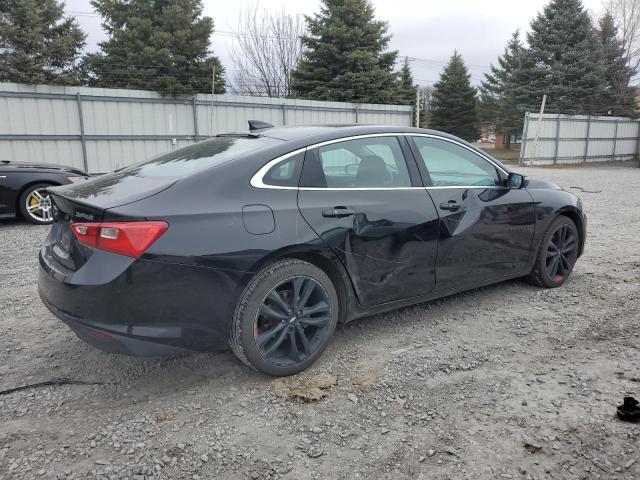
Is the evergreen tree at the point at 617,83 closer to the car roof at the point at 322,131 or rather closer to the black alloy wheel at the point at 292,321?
the car roof at the point at 322,131

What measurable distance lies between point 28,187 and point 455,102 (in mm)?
34823

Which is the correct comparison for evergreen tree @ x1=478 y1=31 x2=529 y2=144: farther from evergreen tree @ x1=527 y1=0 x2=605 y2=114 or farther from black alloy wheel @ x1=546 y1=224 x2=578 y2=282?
black alloy wheel @ x1=546 y1=224 x2=578 y2=282

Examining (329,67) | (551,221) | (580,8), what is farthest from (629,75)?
(551,221)

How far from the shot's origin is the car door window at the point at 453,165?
373 centimetres

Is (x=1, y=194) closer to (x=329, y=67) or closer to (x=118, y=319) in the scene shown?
(x=118, y=319)

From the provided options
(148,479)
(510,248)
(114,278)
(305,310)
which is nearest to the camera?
(148,479)

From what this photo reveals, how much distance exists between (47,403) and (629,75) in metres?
37.8

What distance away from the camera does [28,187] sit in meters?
7.68

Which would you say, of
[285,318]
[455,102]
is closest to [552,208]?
[285,318]

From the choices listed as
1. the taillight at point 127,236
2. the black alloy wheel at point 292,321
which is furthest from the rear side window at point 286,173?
the taillight at point 127,236

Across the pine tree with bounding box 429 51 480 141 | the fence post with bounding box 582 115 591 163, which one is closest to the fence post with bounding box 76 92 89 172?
the fence post with bounding box 582 115 591 163

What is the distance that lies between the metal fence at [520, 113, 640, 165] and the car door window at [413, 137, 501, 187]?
2081 centimetres

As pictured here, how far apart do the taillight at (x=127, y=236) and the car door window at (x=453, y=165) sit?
2.05 meters

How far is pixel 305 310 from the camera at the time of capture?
304 cm
